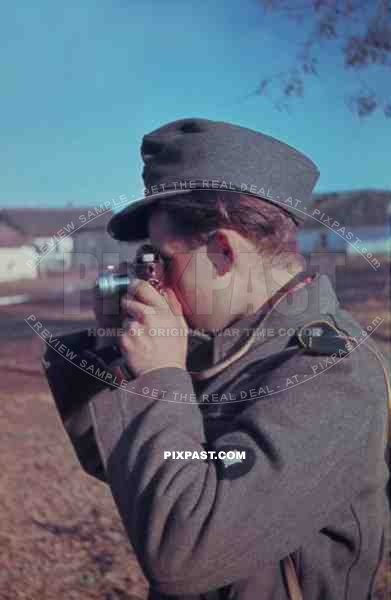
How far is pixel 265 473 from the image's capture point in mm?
Answer: 1018

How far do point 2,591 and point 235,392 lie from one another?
81.4 inches

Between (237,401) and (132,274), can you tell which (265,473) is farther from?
(132,274)

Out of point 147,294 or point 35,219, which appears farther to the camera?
point 35,219

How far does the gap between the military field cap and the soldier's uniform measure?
286 millimetres

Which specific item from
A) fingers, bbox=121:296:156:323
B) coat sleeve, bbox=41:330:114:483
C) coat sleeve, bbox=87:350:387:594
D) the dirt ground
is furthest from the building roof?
coat sleeve, bbox=87:350:387:594

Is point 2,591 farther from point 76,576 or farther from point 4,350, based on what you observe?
point 4,350

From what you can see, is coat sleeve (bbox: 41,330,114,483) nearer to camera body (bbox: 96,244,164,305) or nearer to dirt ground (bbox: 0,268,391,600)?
camera body (bbox: 96,244,164,305)

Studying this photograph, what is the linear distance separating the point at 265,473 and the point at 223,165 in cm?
59

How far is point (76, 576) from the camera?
2.86 metres

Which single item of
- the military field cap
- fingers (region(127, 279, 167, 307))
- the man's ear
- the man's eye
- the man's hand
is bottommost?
the man's hand

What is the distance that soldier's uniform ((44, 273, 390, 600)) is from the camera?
102cm

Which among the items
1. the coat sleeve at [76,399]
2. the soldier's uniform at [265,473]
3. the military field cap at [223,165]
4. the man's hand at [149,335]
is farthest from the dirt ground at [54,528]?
the military field cap at [223,165]

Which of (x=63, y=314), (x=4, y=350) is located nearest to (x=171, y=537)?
(x=4, y=350)

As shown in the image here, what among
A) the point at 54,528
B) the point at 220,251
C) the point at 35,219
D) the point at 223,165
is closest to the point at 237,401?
the point at 220,251
